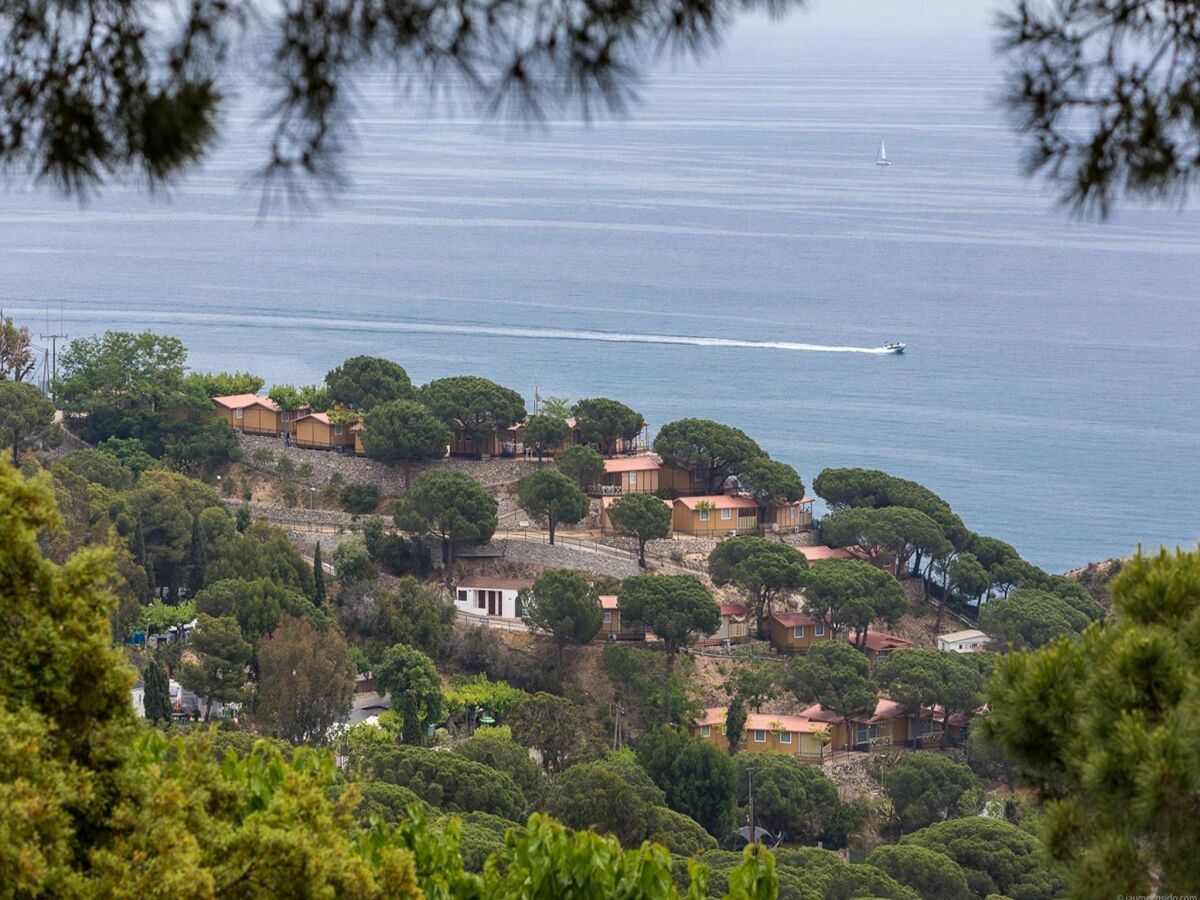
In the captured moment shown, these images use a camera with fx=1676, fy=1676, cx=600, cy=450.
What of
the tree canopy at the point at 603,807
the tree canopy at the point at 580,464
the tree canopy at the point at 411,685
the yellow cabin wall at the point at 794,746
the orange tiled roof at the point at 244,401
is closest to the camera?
the tree canopy at the point at 603,807

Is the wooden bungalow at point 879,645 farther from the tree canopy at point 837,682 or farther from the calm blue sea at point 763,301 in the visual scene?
the calm blue sea at point 763,301

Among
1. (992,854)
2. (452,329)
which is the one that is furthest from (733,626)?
(452,329)

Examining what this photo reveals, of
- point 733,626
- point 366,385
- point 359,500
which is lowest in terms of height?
point 733,626

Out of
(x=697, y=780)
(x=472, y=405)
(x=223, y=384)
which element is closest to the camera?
(x=697, y=780)

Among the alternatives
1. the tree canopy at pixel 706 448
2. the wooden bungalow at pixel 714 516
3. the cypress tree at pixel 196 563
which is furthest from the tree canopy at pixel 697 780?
the tree canopy at pixel 706 448

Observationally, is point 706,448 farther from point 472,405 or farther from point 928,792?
point 928,792

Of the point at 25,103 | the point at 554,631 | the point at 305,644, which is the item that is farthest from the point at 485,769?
the point at 25,103

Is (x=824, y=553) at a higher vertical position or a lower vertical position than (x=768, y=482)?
lower
